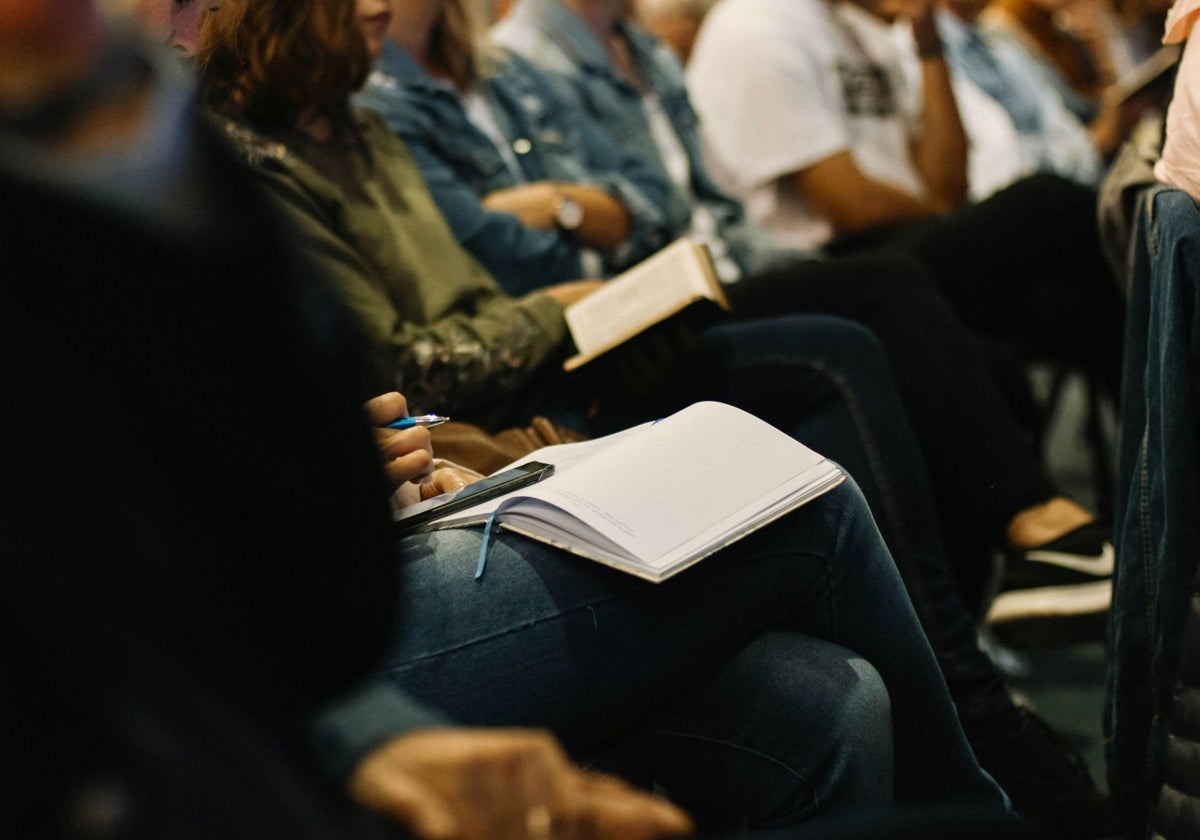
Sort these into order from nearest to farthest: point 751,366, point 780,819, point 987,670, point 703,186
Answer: point 780,819 < point 987,670 < point 751,366 < point 703,186

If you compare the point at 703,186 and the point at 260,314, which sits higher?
the point at 260,314

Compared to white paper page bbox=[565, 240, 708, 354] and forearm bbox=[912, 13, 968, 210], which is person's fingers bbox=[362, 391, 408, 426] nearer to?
white paper page bbox=[565, 240, 708, 354]

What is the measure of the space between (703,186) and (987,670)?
1272 mm

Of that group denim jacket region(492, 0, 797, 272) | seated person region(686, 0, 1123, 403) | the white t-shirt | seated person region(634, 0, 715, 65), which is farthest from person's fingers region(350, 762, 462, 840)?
seated person region(634, 0, 715, 65)

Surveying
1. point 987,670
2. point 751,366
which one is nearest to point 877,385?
point 751,366

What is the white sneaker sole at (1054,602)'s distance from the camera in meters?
1.69

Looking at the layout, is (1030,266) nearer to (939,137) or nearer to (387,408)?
(939,137)

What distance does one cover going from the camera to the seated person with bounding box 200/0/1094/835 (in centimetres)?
150

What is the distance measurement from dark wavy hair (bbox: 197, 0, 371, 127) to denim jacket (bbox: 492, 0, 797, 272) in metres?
0.78

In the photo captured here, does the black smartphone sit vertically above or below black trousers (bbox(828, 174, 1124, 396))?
above

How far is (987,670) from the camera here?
1486mm

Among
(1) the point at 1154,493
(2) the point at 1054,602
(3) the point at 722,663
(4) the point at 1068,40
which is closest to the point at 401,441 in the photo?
(3) the point at 722,663

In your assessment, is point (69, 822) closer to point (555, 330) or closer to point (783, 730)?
point (783, 730)

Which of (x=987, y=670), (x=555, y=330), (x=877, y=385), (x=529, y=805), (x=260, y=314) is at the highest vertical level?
(x=260, y=314)
